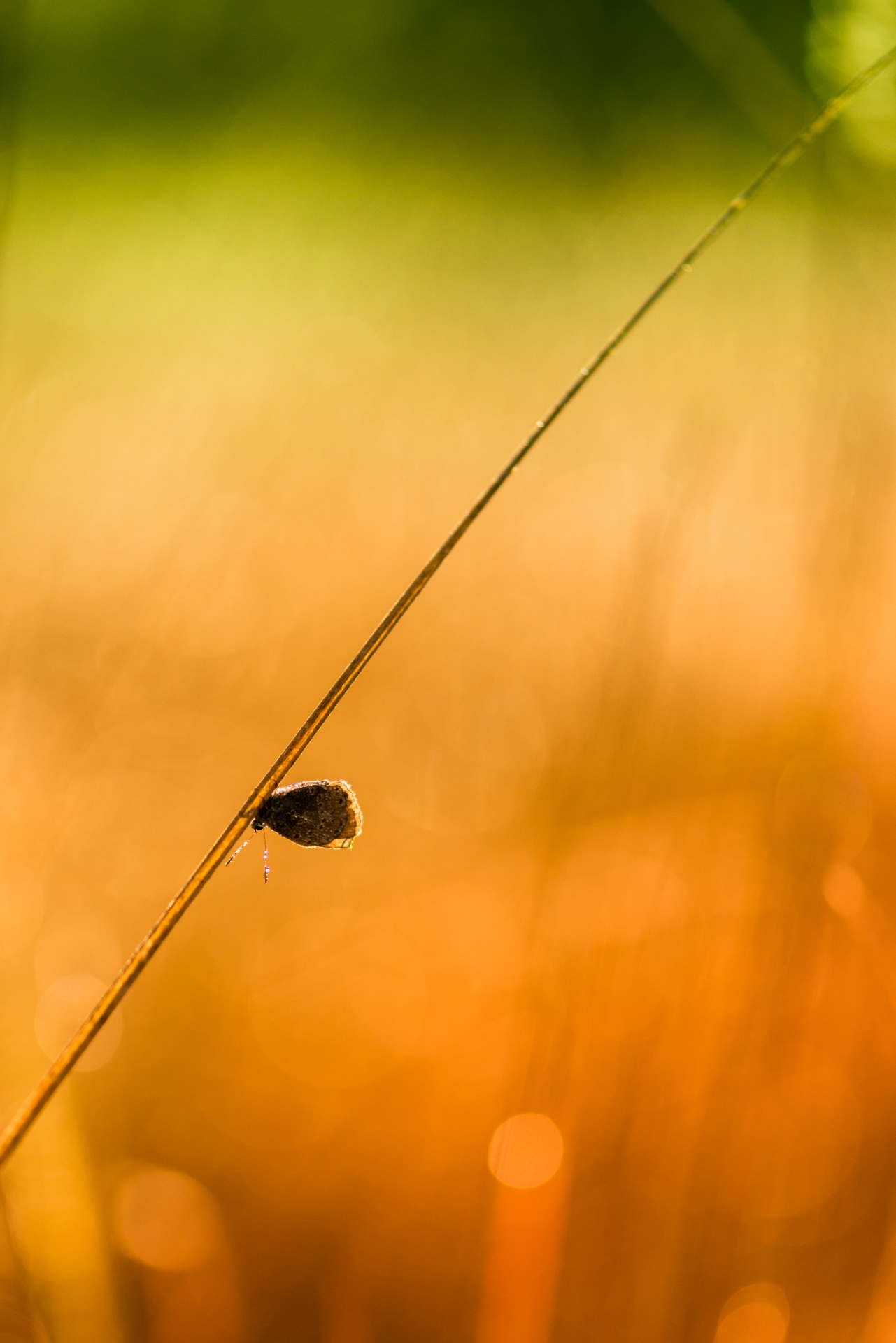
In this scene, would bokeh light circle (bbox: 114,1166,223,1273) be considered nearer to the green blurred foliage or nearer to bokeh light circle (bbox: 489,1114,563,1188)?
bokeh light circle (bbox: 489,1114,563,1188)

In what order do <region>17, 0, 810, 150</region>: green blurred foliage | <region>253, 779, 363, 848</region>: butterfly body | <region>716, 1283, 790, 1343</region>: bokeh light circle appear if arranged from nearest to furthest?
<region>253, 779, 363, 848</region>: butterfly body → <region>716, 1283, 790, 1343</region>: bokeh light circle → <region>17, 0, 810, 150</region>: green blurred foliage

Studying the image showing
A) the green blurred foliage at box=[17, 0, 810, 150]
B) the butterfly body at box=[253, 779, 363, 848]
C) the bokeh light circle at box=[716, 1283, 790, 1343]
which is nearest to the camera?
the butterfly body at box=[253, 779, 363, 848]

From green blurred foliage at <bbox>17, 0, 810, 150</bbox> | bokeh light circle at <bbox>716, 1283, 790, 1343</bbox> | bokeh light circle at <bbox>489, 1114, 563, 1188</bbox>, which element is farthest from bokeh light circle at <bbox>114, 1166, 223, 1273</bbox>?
green blurred foliage at <bbox>17, 0, 810, 150</bbox>

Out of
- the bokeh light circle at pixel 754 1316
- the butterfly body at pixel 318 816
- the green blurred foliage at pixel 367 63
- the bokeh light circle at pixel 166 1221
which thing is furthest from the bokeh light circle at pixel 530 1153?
the green blurred foliage at pixel 367 63

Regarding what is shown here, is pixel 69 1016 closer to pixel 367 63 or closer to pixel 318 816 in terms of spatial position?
pixel 318 816

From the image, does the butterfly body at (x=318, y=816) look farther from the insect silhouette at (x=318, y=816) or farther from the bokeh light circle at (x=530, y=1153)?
the bokeh light circle at (x=530, y=1153)

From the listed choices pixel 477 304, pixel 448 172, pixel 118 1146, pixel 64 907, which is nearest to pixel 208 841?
pixel 64 907

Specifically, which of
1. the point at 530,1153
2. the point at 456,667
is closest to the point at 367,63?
the point at 456,667

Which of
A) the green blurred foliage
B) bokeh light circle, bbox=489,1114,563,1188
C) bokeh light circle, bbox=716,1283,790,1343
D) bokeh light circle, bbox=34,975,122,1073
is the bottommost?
bokeh light circle, bbox=34,975,122,1073
